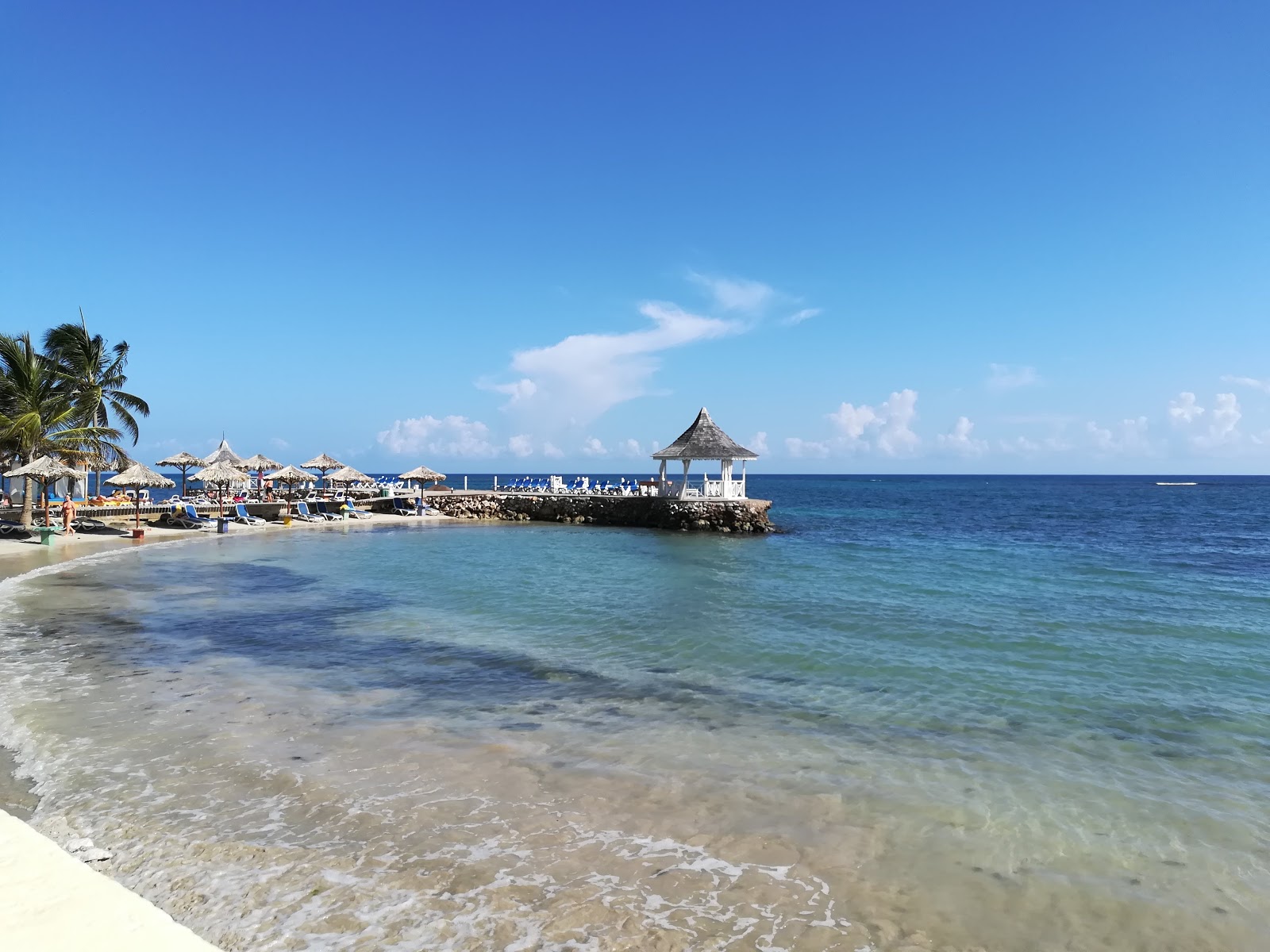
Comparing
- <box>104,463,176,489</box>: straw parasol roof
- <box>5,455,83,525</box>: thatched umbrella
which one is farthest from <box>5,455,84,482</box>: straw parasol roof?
<box>104,463,176,489</box>: straw parasol roof

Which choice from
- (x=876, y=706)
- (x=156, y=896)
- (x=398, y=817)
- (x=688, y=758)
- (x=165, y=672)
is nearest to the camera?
(x=156, y=896)

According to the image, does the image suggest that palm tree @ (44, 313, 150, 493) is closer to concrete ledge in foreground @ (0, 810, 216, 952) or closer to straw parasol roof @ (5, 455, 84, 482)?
straw parasol roof @ (5, 455, 84, 482)

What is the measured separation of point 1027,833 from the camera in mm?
6070

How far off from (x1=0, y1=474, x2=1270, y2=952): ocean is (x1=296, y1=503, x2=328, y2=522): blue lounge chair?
22.2m

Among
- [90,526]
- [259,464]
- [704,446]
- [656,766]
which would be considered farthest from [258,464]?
[656,766]

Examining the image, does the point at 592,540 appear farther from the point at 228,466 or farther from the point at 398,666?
the point at 398,666

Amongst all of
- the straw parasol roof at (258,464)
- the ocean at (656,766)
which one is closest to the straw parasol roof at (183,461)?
the straw parasol roof at (258,464)

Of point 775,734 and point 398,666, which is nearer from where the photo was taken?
point 775,734

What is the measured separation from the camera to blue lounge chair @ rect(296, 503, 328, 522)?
39.2 meters

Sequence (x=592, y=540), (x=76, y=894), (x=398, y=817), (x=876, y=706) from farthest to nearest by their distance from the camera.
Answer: (x=592, y=540)
(x=876, y=706)
(x=398, y=817)
(x=76, y=894)

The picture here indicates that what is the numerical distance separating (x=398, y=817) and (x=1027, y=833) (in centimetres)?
542

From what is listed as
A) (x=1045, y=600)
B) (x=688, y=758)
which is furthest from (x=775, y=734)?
(x=1045, y=600)

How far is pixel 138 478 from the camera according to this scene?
90.2ft

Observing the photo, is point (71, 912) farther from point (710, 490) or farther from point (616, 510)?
point (616, 510)
